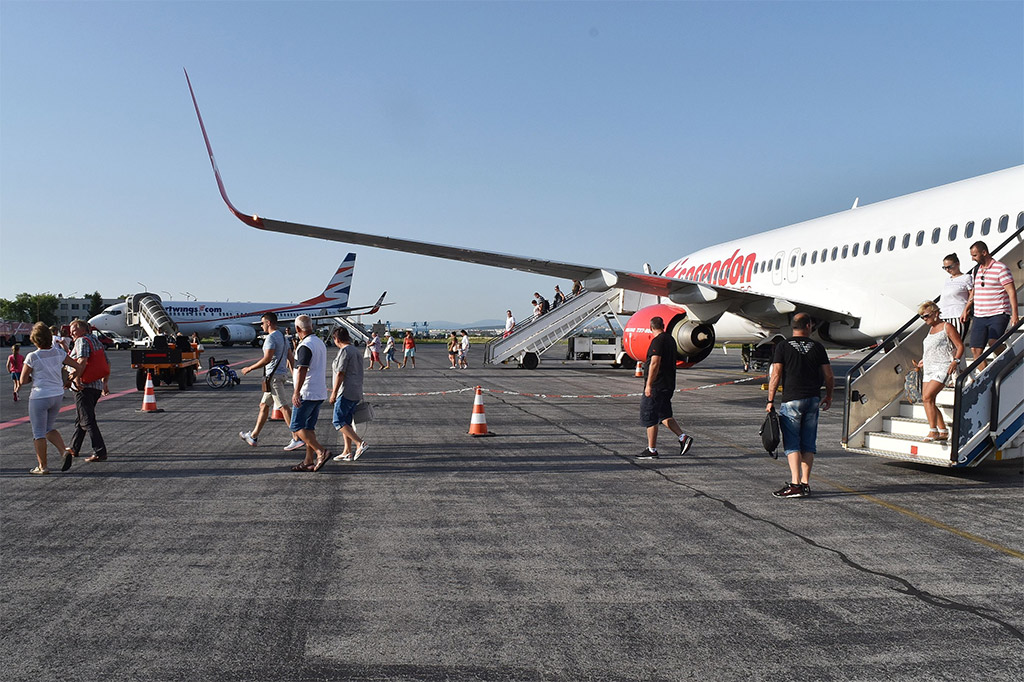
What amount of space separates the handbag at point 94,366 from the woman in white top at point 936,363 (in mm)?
9554

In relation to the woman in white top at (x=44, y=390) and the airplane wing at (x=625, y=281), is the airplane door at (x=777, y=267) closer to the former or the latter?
the airplane wing at (x=625, y=281)

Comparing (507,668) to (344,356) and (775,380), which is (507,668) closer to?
(775,380)

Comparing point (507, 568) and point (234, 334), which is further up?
point (234, 334)

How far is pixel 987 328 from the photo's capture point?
9234mm

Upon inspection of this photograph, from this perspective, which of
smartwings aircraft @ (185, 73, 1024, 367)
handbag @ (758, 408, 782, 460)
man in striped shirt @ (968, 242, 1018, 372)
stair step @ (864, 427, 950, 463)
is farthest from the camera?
smartwings aircraft @ (185, 73, 1024, 367)

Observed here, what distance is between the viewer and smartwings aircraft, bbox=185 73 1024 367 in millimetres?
13359

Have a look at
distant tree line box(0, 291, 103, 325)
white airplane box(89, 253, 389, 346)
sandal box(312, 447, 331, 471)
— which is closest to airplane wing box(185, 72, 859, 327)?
sandal box(312, 447, 331, 471)

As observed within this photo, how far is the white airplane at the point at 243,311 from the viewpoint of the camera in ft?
194

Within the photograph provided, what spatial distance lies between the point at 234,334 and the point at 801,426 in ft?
184

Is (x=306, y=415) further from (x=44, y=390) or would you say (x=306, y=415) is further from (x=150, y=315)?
(x=150, y=315)

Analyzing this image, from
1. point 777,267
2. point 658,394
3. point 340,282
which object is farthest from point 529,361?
point 340,282

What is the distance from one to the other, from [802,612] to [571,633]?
136 cm

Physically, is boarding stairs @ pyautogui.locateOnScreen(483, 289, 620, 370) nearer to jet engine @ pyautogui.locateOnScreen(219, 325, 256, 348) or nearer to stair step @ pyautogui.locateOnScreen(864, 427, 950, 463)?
stair step @ pyautogui.locateOnScreen(864, 427, 950, 463)

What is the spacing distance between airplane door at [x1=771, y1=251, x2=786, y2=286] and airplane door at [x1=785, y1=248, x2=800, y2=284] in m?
0.27
